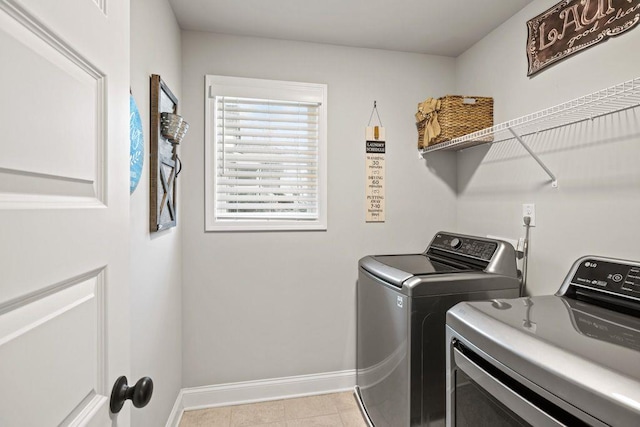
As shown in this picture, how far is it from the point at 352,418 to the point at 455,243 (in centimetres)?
124

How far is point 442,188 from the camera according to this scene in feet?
7.92

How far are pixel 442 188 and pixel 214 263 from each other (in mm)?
1711

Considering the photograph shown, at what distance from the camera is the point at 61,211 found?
0.48 metres

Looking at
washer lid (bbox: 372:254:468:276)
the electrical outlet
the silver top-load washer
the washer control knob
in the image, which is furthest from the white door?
the electrical outlet

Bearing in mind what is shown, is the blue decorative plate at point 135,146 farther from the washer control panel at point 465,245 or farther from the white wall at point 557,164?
the white wall at point 557,164

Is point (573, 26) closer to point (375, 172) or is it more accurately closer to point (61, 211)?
point (375, 172)

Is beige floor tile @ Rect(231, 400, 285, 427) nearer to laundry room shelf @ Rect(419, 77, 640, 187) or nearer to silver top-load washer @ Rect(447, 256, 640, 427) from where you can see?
silver top-load washer @ Rect(447, 256, 640, 427)

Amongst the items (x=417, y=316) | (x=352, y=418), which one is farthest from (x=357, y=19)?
(x=352, y=418)

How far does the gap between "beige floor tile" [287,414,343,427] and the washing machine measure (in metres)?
0.21

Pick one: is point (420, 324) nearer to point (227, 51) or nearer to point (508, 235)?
point (508, 235)

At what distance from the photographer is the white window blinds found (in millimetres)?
2123

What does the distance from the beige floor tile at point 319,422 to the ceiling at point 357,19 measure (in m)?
2.40

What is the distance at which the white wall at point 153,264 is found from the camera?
1273 mm

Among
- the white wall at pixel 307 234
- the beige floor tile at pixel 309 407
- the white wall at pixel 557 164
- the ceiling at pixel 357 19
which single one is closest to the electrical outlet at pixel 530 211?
the white wall at pixel 557 164
